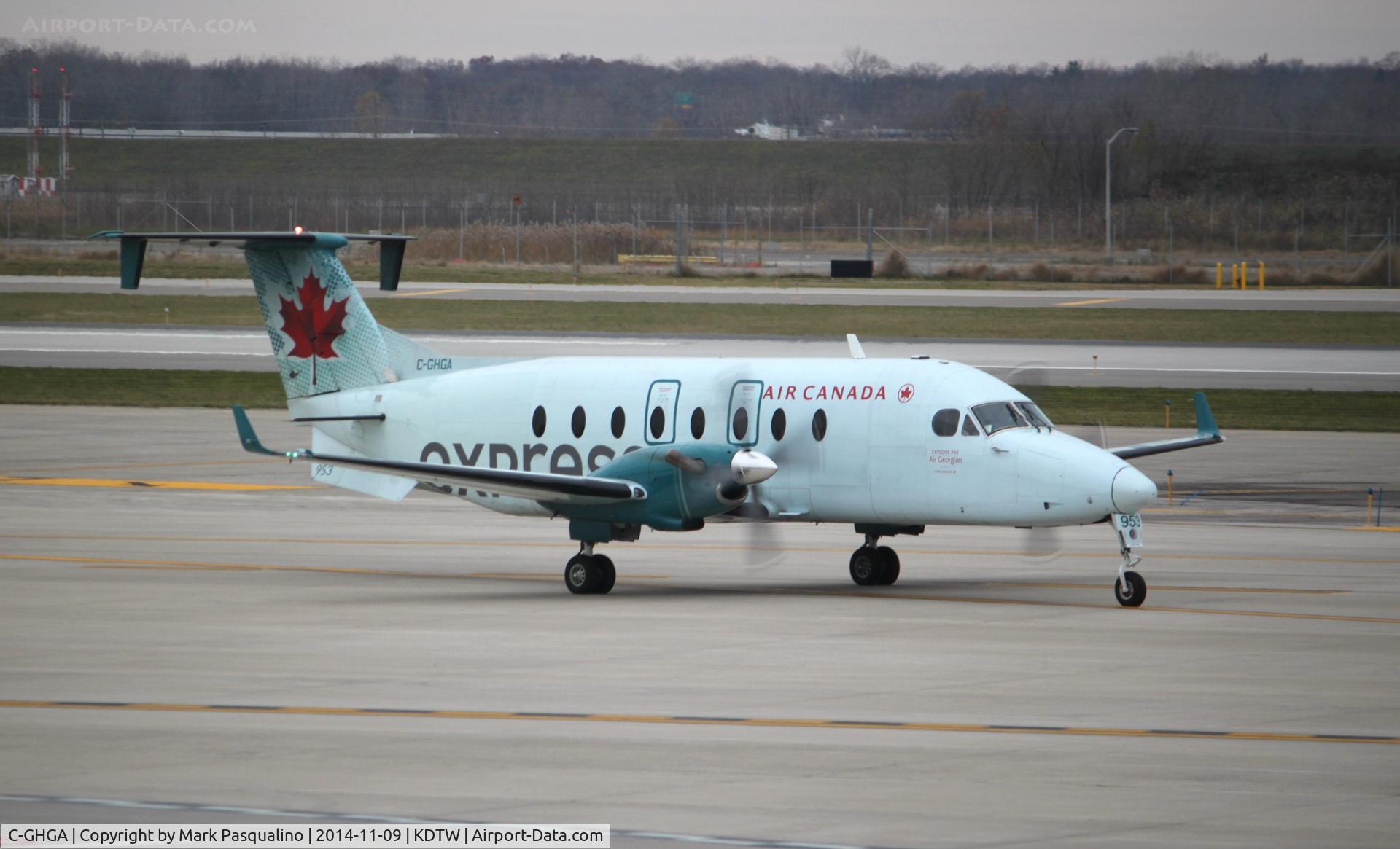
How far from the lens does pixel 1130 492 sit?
1950cm

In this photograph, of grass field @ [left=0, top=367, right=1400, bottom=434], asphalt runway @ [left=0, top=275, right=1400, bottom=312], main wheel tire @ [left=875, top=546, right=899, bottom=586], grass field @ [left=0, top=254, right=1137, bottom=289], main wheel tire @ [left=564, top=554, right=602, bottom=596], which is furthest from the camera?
grass field @ [left=0, top=254, right=1137, bottom=289]

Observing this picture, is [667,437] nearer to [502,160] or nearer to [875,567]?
[875,567]

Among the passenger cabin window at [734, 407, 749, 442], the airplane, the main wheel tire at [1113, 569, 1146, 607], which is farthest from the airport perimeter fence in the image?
the main wheel tire at [1113, 569, 1146, 607]

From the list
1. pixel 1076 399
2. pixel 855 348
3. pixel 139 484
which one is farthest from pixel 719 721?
pixel 1076 399

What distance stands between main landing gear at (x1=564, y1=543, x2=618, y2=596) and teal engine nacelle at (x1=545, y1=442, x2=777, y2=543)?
0.30 metres

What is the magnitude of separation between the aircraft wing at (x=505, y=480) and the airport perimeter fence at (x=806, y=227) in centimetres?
7225

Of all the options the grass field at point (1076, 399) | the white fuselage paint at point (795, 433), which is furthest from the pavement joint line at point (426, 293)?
the white fuselage paint at point (795, 433)

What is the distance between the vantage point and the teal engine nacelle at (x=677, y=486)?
20.6m

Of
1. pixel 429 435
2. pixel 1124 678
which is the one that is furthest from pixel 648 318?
pixel 1124 678

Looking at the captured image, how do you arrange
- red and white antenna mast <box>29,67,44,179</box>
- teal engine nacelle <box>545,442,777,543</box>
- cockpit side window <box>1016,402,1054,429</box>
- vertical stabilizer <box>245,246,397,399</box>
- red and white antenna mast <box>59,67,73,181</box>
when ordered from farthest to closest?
red and white antenna mast <box>29,67,44,179</box> < red and white antenna mast <box>59,67,73,181</box> < vertical stabilizer <box>245,246,397,399</box> < cockpit side window <box>1016,402,1054,429</box> < teal engine nacelle <box>545,442,777,543</box>

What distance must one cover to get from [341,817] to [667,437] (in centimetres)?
1160

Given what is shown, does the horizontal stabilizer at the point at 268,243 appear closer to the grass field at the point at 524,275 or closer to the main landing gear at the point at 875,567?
the main landing gear at the point at 875,567

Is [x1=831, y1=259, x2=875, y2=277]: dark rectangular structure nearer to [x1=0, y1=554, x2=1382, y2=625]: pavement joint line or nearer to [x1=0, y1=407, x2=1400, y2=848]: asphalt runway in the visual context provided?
[x1=0, y1=407, x2=1400, y2=848]: asphalt runway

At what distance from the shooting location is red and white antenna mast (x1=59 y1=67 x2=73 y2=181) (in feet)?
424
